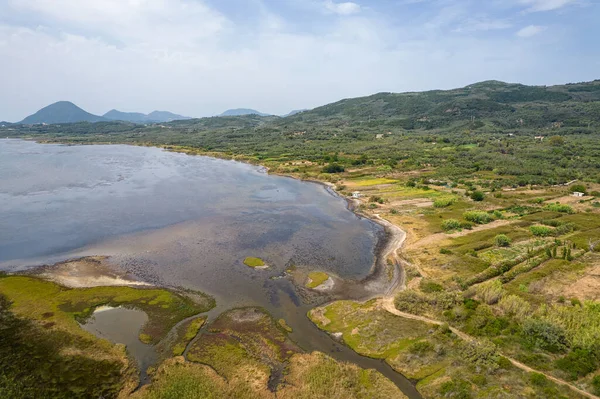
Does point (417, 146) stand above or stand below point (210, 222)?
above

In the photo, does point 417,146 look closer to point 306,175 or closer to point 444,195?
point 306,175

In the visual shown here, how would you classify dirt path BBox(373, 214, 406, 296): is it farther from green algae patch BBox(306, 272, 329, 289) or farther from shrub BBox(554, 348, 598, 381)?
shrub BBox(554, 348, 598, 381)

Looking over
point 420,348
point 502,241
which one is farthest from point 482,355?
point 502,241

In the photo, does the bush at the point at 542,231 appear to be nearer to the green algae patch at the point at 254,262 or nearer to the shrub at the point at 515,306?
the shrub at the point at 515,306

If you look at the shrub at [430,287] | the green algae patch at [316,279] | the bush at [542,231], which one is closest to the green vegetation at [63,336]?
the green algae patch at [316,279]

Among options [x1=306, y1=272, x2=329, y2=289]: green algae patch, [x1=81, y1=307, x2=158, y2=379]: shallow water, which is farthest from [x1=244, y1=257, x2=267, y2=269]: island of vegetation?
[x1=81, y1=307, x2=158, y2=379]: shallow water

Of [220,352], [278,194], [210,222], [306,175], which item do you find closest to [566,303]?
[220,352]
